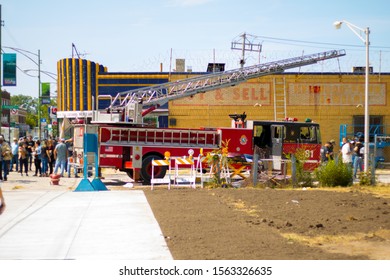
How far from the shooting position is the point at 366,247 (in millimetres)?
10617

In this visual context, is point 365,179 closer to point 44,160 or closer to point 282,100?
point 44,160

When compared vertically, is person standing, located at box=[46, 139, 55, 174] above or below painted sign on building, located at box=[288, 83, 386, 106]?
below

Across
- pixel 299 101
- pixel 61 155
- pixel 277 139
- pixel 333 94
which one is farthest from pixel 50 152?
pixel 333 94

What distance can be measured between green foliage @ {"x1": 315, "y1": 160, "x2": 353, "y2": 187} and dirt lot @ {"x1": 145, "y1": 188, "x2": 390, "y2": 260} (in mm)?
2017

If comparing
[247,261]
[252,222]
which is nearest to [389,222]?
[252,222]

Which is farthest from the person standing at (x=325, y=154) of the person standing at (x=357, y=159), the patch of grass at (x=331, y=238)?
the patch of grass at (x=331, y=238)

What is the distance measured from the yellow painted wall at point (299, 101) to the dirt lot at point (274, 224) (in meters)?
22.5

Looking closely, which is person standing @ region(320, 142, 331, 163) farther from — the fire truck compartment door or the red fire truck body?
the fire truck compartment door

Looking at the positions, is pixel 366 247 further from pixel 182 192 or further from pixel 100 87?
pixel 100 87

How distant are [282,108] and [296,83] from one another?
1.80 metres

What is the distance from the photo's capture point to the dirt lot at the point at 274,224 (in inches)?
393

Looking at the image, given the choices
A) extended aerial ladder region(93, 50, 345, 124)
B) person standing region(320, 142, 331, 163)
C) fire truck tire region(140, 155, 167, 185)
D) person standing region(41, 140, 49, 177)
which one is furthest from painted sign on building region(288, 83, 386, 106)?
fire truck tire region(140, 155, 167, 185)

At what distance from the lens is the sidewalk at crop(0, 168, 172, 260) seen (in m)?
10.1

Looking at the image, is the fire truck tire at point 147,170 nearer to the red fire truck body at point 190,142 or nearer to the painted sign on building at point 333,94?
the red fire truck body at point 190,142
